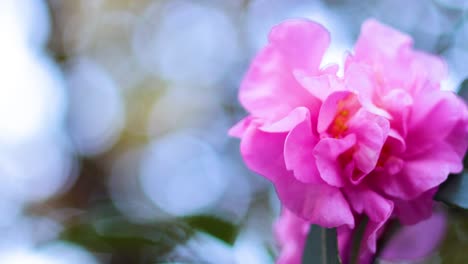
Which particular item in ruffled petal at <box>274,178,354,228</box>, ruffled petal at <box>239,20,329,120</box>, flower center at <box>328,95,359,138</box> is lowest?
ruffled petal at <box>274,178,354,228</box>

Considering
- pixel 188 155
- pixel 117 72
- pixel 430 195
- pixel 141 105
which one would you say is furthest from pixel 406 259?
pixel 117 72

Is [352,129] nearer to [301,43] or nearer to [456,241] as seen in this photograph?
[301,43]

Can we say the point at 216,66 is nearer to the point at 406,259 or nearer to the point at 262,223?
the point at 262,223

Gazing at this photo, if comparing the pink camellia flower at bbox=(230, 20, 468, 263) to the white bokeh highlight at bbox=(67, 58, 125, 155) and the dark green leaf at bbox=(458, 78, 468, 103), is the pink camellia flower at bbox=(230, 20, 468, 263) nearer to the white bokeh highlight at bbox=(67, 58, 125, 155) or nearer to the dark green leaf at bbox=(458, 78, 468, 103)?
the dark green leaf at bbox=(458, 78, 468, 103)

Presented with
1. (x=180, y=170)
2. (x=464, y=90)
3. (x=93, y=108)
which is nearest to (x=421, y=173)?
(x=464, y=90)

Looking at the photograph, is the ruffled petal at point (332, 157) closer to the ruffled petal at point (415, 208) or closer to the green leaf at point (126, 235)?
the ruffled petal at point (415, 208)

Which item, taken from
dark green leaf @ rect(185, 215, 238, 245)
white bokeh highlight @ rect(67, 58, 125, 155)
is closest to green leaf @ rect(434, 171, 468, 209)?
dark green leaf @ rect(185, 215, 238, 245)
